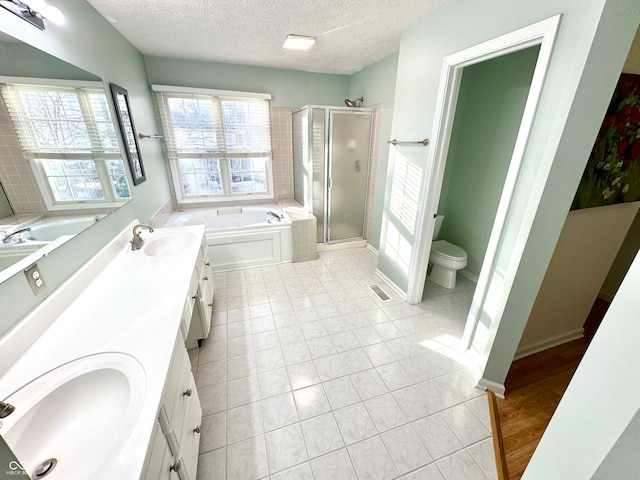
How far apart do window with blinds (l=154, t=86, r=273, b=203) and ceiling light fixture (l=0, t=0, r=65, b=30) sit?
5.69ft

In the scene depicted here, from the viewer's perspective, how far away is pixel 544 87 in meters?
1.24

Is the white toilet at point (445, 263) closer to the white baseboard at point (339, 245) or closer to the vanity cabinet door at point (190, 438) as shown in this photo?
the white baseboard at point (339, 245)

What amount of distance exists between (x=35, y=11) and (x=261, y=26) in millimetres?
1405

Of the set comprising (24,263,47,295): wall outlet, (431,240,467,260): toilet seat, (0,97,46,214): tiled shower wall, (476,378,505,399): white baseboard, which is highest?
(0,97,46,214): tiled shower wall

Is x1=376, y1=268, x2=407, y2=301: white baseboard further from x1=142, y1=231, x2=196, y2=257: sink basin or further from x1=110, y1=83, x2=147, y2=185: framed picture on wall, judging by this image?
x1=110, y1=83, x2=147, y2=185: framed picture on wall

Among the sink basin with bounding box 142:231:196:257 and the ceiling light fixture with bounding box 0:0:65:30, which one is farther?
the sink basin with bounding box 142:231:196:257

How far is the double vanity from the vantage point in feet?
2.22

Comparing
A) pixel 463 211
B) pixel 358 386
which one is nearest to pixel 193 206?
pixel 358 386

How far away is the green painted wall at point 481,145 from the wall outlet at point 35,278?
3394mm

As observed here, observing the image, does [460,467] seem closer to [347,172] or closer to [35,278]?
[35,278]

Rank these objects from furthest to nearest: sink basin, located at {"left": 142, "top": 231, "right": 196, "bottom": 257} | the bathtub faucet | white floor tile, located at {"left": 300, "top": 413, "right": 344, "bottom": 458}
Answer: the bathtub faucet → sink basin, located at {"left": 142, "top": 231, "right": 196, "bottom": 257} → white floor tile, located at {"left": 300, "top": 413, "right": 344, "bottom": 458}

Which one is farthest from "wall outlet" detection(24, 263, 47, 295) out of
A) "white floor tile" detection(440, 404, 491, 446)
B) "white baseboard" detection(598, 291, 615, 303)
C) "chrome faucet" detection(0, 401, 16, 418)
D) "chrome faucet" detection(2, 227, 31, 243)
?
"white baseboard" detection(598, 291, 615, 303)

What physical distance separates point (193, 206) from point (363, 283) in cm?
254

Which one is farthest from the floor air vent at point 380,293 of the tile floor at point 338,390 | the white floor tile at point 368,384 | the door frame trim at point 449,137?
the white floor tile at point 368,384
